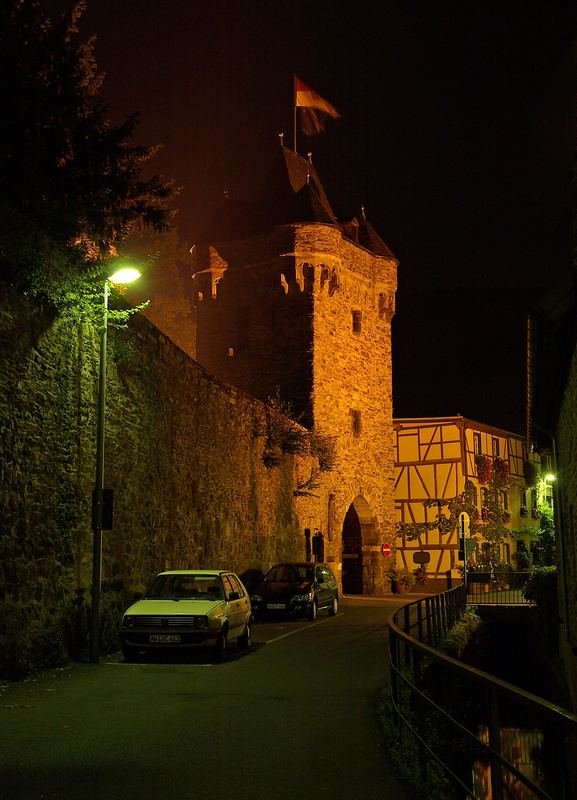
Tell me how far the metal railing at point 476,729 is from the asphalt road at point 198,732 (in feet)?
1.25

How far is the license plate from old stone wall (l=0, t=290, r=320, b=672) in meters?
1.36

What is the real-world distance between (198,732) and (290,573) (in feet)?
49.9

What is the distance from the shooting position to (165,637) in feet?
43.7


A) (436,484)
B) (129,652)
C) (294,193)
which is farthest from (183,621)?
(436,484)

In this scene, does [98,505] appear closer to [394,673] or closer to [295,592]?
[394,673]

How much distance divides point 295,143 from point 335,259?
7797mm

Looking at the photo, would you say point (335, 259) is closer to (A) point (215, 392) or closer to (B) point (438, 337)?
(A) point (215, 392)

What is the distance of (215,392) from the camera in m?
22.9

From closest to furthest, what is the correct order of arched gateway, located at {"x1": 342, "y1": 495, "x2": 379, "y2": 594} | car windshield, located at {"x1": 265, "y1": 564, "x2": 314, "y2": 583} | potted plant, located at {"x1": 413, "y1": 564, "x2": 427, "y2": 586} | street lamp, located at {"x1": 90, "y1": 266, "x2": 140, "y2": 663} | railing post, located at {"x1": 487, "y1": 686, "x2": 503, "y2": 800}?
railing post, located at {"x1": 487, "y1": 686, "x2": 503, "y2": 800} → street lamp, located at {"x1": 90, "y1": 266, "x2": 140, "y2": 663} → car windshield, located at {"x1": 265, "y1": 564, "x2": 314, "y2": 583} → arched gateway, located at {"x1": 342, "y1": 495, "x2": 379, "y2": 594} → potted plant, located at {"x1": 413, "y1": 564, "x2": 427, "y2": 586}

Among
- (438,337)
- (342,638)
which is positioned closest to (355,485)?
(342,638)

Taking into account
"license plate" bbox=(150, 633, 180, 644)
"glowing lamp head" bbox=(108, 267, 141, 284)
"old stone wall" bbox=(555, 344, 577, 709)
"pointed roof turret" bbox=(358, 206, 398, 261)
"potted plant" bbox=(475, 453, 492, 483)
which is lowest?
"license plate" bbox=(150, 633, 180, 644)

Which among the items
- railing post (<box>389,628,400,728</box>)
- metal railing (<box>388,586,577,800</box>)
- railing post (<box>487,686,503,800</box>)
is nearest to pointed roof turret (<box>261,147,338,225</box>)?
metal railing (<box>388,586,577,800</box>)

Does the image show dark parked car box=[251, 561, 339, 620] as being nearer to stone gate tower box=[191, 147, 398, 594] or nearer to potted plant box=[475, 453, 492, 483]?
stone gate tower box=[191, 147, 398, 594]

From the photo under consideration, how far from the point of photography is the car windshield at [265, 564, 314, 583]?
22750 mm
